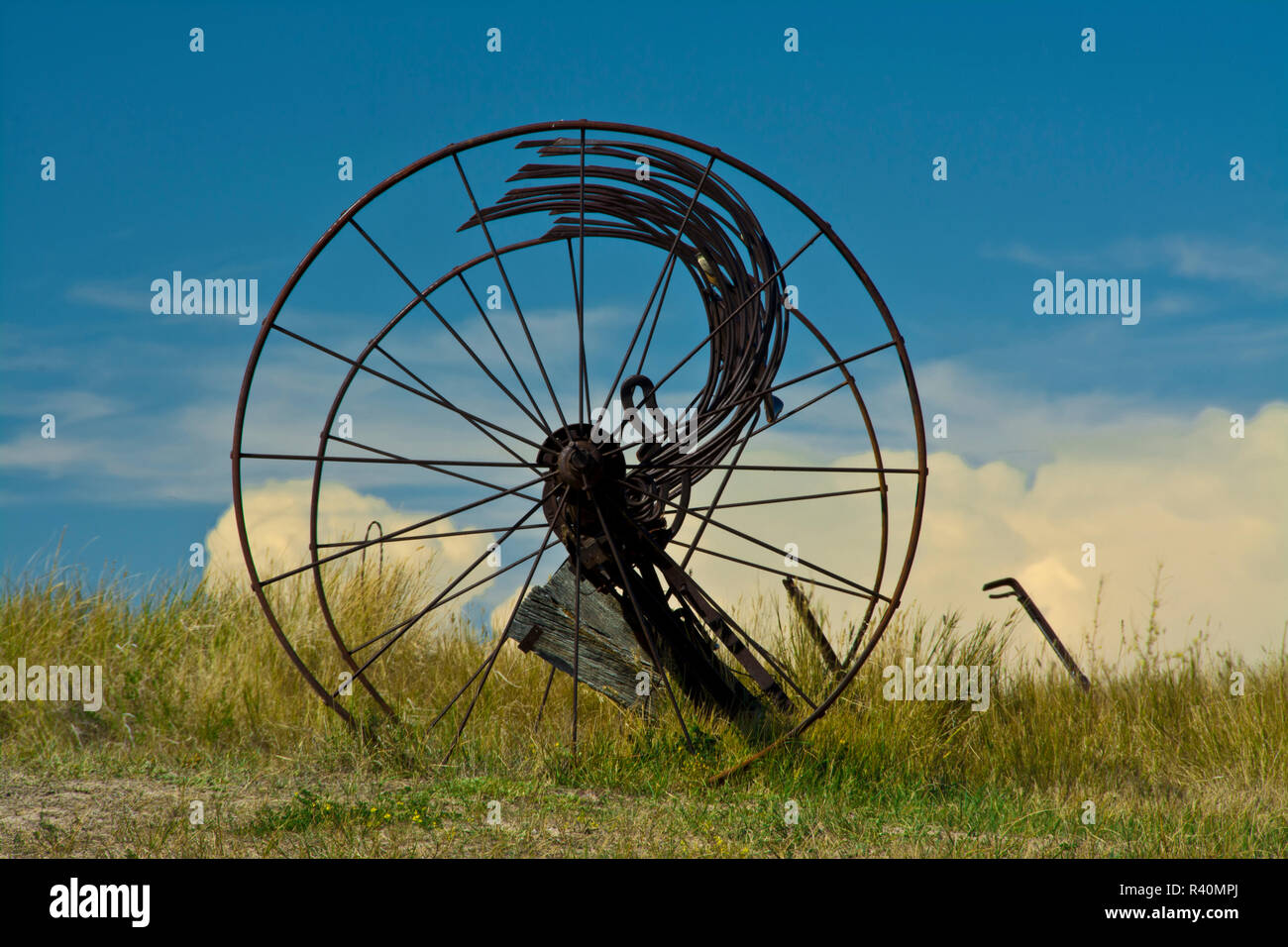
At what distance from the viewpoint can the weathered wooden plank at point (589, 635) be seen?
532 cm

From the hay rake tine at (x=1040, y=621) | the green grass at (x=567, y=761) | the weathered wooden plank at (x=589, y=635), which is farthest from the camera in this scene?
the hay rake tine at (x=1040, y=621)

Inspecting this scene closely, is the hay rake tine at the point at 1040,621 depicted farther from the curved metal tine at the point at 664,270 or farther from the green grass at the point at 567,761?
the curved metal tine at the point at 664,270

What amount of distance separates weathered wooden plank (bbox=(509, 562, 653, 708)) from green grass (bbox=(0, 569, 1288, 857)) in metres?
0.23

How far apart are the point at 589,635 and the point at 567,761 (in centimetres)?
64

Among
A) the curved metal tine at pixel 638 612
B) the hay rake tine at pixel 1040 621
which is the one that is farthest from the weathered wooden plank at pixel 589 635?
the hay rake tine at pixel 1040 621

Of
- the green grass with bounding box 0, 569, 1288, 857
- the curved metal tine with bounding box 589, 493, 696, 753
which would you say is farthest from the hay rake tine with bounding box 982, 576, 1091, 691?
the curved metal tine with bounding box 589, 493, 696, 753

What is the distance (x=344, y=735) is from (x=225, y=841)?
1.42 metres

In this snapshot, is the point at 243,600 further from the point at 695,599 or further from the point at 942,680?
the point at 942,680

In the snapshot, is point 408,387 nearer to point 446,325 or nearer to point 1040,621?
point 446,325

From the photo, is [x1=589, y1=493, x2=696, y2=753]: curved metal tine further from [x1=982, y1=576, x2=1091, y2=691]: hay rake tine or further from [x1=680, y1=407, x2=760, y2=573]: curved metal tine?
[x1=982, y1=576, x2=1091, y2=691]: hay rake tine

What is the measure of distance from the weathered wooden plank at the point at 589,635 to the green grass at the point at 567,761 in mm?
232

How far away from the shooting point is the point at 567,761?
16.6ft

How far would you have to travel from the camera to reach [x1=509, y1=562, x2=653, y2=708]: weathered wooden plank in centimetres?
532
